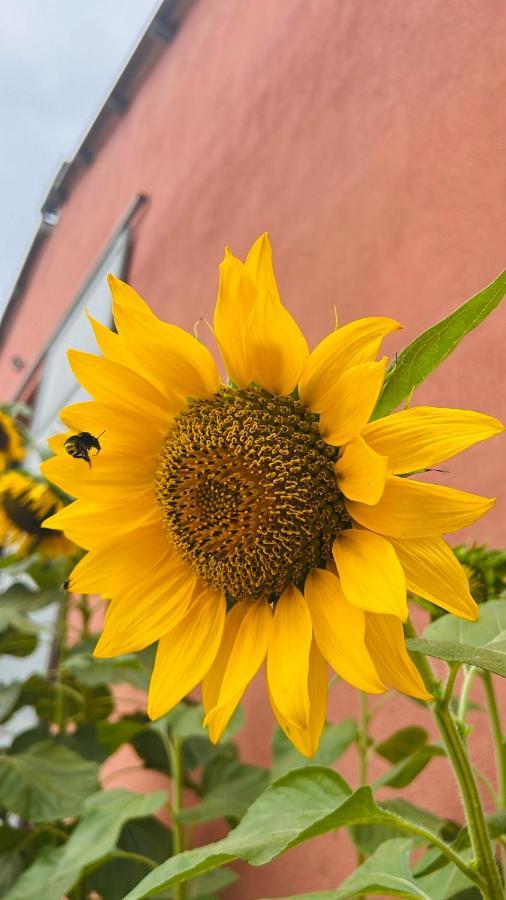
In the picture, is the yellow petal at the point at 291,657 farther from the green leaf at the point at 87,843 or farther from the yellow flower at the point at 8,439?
the yellow flower at the point at 8,439

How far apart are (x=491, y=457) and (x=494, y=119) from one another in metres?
0.41

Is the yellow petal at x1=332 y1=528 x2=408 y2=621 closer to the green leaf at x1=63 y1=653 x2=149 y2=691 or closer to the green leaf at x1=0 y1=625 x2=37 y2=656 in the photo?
the green leaf at x1=63 y1=653 x2=149 y2=691

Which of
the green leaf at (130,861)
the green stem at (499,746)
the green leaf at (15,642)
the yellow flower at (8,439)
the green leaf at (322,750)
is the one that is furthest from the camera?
the yellow flower at (8,439)

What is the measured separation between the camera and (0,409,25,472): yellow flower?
1295 millimetres

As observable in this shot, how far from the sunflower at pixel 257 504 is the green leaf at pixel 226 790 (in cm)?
40

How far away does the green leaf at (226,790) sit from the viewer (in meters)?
0.77

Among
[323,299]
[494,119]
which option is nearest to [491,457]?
[494,119]

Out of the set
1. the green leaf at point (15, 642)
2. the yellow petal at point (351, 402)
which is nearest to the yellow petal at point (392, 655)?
the yellow petal at point (351, 402)

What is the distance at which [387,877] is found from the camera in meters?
0.41

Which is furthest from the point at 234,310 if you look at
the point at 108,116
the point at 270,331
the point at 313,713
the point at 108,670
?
the point at 108,116

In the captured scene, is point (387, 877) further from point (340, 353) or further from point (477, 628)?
point (340, 353)

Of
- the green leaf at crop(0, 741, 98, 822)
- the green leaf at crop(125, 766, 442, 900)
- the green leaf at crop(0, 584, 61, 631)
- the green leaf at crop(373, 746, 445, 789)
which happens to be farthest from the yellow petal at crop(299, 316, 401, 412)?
the green leaf at crop(0, 584, 61, 631)

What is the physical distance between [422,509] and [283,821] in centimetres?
21

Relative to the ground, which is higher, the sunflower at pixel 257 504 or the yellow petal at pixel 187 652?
the sunflower at pixel 257 504
